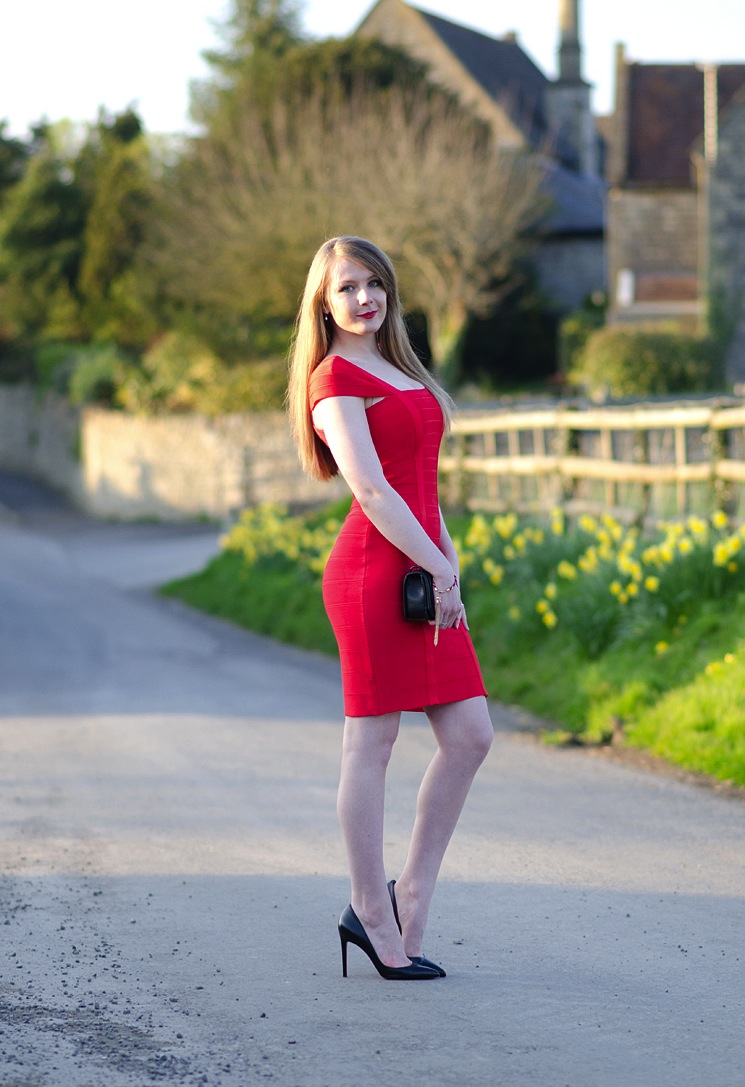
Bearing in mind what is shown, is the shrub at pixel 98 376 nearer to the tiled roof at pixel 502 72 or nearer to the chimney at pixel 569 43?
the tiled roof at pixel 502 72

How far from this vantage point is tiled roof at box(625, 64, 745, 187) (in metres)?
39.1

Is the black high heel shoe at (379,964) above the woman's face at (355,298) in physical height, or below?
below

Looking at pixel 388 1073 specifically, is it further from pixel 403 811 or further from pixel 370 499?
pixel 403 811

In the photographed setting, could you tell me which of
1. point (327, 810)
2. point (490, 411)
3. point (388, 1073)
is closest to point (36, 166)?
point (490, 411)

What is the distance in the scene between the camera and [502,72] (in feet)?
165

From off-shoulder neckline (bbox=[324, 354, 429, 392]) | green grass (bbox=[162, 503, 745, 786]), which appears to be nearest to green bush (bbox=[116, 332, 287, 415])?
green grass (bbox=[162, 503, 745, 786])

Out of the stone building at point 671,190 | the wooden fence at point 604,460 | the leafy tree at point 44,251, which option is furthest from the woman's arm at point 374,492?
the leafy tree at point 44,251

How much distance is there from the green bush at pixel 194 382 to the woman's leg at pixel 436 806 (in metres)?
26.9

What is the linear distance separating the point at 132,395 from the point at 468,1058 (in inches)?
1287

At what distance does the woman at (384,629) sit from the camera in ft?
12.8

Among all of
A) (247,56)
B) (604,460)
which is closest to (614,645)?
(604,460)

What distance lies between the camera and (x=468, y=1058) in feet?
10.9

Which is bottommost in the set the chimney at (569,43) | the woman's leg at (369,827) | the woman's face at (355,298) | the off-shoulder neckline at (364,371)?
the woman's leg at (369,827)

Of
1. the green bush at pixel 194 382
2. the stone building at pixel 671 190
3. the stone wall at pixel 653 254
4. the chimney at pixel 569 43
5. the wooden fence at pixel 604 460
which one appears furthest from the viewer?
the chimney at pixel 569 43
